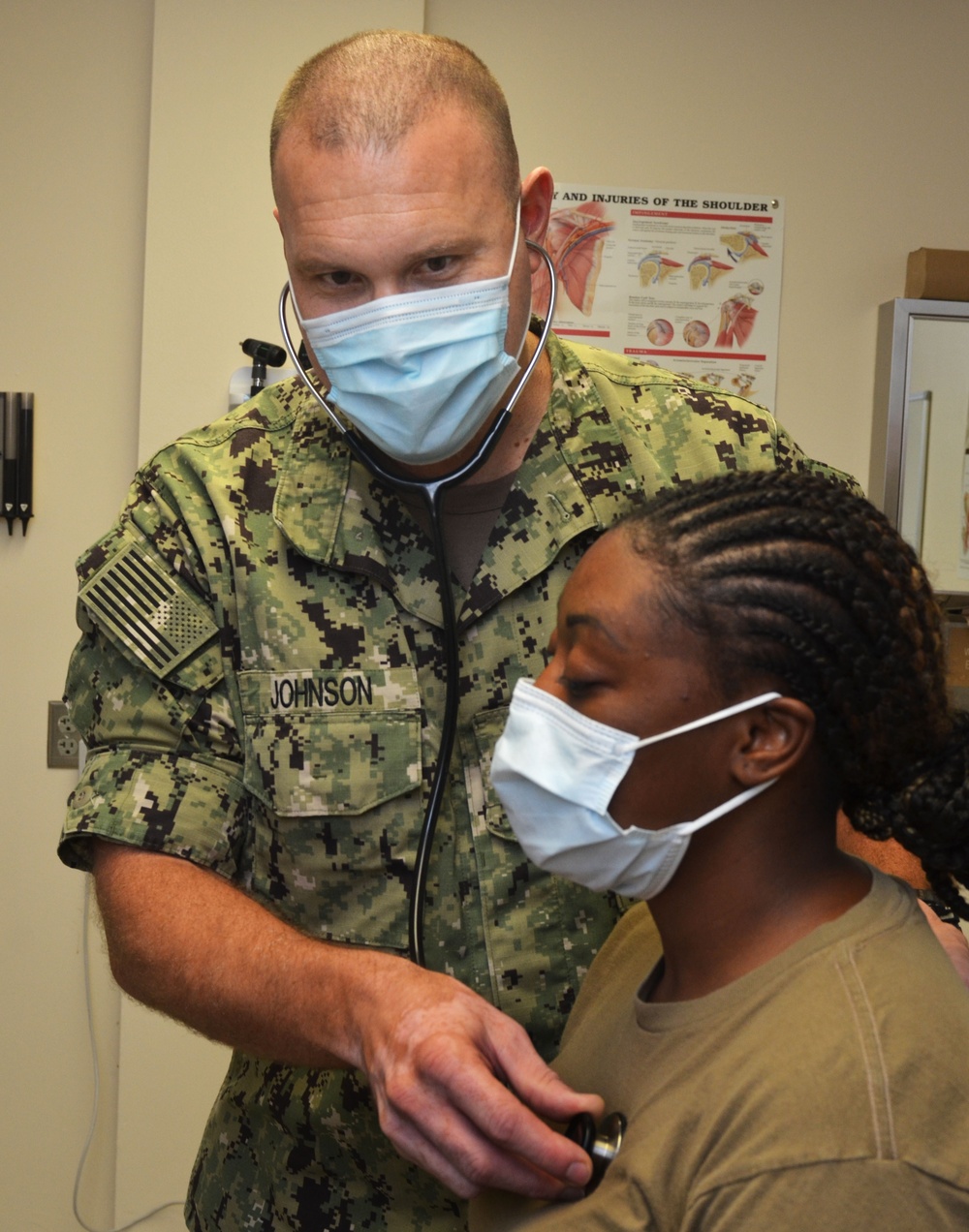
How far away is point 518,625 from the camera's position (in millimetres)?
1234

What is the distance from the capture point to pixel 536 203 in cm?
124

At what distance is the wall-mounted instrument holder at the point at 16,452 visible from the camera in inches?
99.3

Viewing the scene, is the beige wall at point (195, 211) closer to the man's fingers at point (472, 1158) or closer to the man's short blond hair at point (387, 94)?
the man's short blond hair at point (387, 94)

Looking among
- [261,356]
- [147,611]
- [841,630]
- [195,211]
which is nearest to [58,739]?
[261,356]

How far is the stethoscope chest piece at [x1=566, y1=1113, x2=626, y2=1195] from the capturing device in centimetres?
80

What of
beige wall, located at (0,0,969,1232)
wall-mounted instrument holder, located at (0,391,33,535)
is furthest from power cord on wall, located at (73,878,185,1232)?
wall-mounted instrument holder, located at (0,391,33,535)

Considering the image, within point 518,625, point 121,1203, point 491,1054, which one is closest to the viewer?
point 491,1054

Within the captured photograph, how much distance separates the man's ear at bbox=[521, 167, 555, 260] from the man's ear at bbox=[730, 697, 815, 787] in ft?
2.00

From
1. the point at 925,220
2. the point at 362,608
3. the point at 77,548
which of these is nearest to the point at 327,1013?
the point at 362,608

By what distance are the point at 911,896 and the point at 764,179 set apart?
83.6 inches

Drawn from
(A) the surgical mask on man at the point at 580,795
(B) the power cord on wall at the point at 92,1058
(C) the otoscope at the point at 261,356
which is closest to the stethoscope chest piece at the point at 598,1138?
(A) the surgical mask on man at the point at 580,795

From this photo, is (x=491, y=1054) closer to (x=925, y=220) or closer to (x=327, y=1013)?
(x=327, y=1013)

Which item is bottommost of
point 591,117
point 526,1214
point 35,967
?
point 35,967

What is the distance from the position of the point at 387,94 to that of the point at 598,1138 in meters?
0.86
